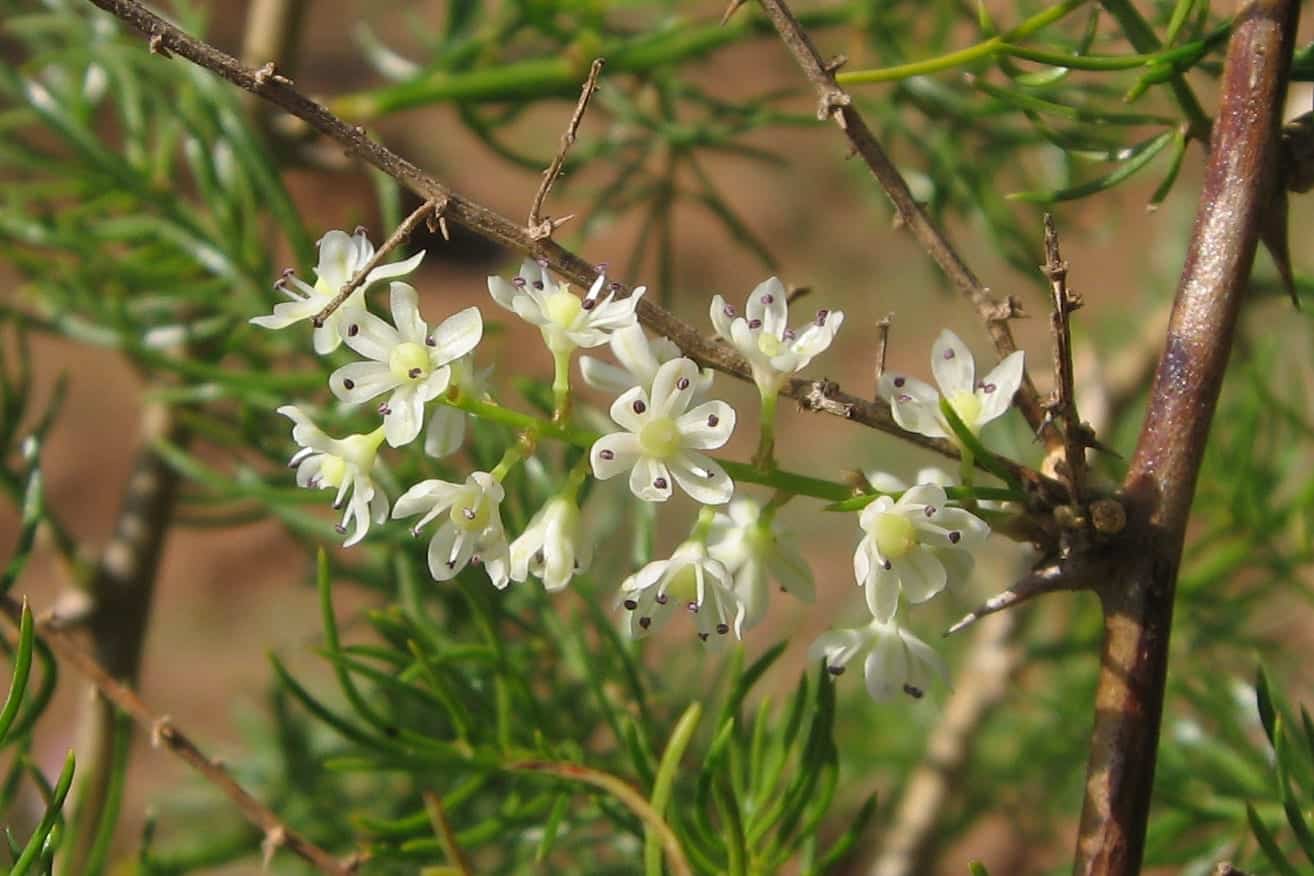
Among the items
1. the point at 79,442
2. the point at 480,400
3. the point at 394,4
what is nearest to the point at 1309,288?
the point at 480,400

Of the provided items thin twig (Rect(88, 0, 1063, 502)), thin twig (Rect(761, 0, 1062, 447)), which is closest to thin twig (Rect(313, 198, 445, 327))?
thin twig (Rect(88, 0, 1063, 502))

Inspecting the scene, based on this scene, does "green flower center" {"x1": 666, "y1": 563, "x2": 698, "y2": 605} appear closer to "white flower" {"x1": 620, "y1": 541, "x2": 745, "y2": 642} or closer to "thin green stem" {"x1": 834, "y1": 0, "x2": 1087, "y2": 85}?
"white flower" {"x1": 620, "y1": 541, "x2": 745, "y2": 642}

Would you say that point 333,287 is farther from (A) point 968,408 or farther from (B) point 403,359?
(A) point 968,408

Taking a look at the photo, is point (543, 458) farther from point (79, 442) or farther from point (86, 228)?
point (79, 442)

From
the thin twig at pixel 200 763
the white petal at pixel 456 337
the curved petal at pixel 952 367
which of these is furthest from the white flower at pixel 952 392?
the thin twig at pixel 200 763

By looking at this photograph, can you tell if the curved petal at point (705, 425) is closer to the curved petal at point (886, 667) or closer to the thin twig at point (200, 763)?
the curved petal at point (886, 667)
